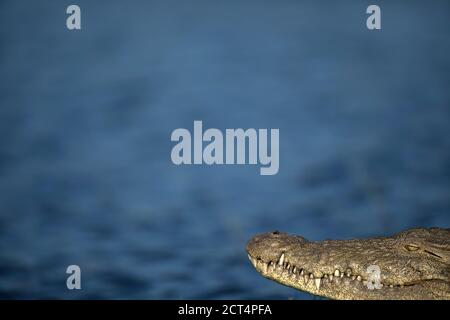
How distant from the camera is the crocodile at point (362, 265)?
467 centimetres

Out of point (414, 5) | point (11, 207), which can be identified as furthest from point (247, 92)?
point (11, 207)

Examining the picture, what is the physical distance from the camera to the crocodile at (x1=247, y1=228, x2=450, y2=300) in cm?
467

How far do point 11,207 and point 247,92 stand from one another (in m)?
3.43

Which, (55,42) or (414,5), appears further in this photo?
(414,5)

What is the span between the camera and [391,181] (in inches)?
338

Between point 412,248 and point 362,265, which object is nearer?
point 362,265

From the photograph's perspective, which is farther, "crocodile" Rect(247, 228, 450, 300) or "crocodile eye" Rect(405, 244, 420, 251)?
"crocodile eye" Rect(405, 244, 420, 251)

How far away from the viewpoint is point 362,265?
4719 millimetres

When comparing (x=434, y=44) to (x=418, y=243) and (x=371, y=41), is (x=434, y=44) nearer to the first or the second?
(x=371, y=41)

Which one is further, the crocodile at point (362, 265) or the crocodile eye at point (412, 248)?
the crocodile eye at point (412, 248)
